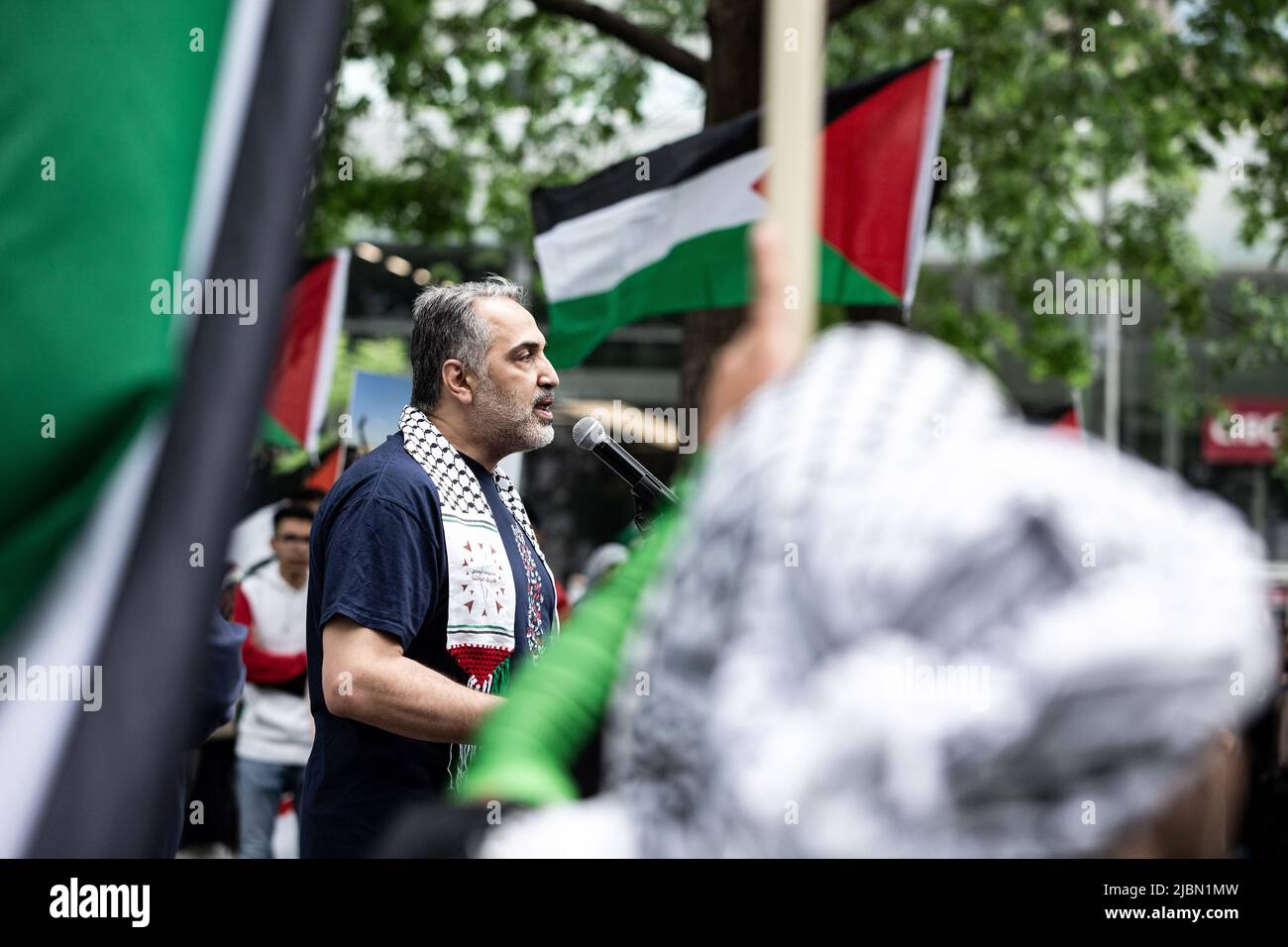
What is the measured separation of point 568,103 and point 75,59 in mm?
10803

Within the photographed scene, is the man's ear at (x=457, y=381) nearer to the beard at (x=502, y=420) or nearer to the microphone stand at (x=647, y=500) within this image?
the beard at (x=502, y=420)

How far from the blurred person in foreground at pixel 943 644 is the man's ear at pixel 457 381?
2155 mm

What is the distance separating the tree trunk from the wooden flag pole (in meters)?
5.56

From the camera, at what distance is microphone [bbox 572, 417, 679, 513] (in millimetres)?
3299

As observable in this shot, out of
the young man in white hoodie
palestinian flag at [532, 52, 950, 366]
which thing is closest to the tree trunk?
palestinian flag at [532, 52, 950, 366]

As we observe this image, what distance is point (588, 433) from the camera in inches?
132

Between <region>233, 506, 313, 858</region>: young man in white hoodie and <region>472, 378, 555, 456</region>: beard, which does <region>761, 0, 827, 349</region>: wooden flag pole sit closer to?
<region>472, 378, 555, 456</region>: beard

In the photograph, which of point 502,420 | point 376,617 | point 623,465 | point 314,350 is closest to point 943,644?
point 376,617

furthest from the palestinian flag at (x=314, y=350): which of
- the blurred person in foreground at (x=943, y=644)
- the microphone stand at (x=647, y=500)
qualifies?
the blurred person in foreground at (x=943, y=644)

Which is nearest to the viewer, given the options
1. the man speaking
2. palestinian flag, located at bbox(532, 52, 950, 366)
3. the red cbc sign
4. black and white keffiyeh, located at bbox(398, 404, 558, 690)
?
the man speaking

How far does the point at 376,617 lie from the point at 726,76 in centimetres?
469

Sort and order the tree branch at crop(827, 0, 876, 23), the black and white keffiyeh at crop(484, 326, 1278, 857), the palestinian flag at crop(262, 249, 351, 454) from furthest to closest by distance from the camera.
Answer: the palestinian flag at crop(262, 249, 351, 454) < the tree branch at crop(827, 0, 876, 23) < the black and white keffiyeh at crop(484, 326, 1278, 857)

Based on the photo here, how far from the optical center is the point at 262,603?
6969 millimetres

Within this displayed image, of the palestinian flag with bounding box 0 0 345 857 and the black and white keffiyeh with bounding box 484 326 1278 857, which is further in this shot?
the palestinian flag with bounding box 0 0 345 857
